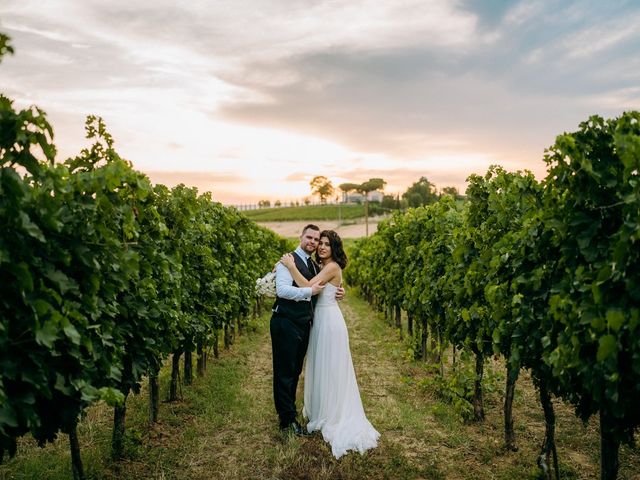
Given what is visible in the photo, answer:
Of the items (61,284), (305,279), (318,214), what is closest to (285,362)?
(305,279)

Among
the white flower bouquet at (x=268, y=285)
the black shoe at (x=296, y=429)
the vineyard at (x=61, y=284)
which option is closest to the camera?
the vineyard at (x=61, y=284)

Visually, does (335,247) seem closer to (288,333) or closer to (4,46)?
(288,333)

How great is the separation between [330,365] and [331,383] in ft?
0.73

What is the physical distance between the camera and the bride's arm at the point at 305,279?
677 cm

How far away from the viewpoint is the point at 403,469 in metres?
5.80

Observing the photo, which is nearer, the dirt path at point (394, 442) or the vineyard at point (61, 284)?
the vineyard at point (61, 284)

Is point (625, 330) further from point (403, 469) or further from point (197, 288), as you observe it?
point (197, 288)

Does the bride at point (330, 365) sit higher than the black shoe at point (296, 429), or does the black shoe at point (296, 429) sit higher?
the bride at point (330, 365)

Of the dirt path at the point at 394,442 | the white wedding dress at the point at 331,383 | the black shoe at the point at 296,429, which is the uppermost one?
the white wedding dress at the point at 331,383

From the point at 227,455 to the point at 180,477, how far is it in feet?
2.42

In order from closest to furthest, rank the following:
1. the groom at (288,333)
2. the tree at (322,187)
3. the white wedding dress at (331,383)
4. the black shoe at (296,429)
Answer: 1. the white wedding dress at (331,383)
2. the black shoe at (296,429)
3. the groom at (288,333)
4. the tree at (322,187)

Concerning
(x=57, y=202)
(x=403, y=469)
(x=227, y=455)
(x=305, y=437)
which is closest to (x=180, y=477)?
(x=227, y=455)

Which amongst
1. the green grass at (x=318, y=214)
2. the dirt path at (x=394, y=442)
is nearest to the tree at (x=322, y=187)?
the green grass at (x=318, y=214)

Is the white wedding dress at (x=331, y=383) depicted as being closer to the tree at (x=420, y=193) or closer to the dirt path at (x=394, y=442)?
the dirt path at (x=394, y=442)
